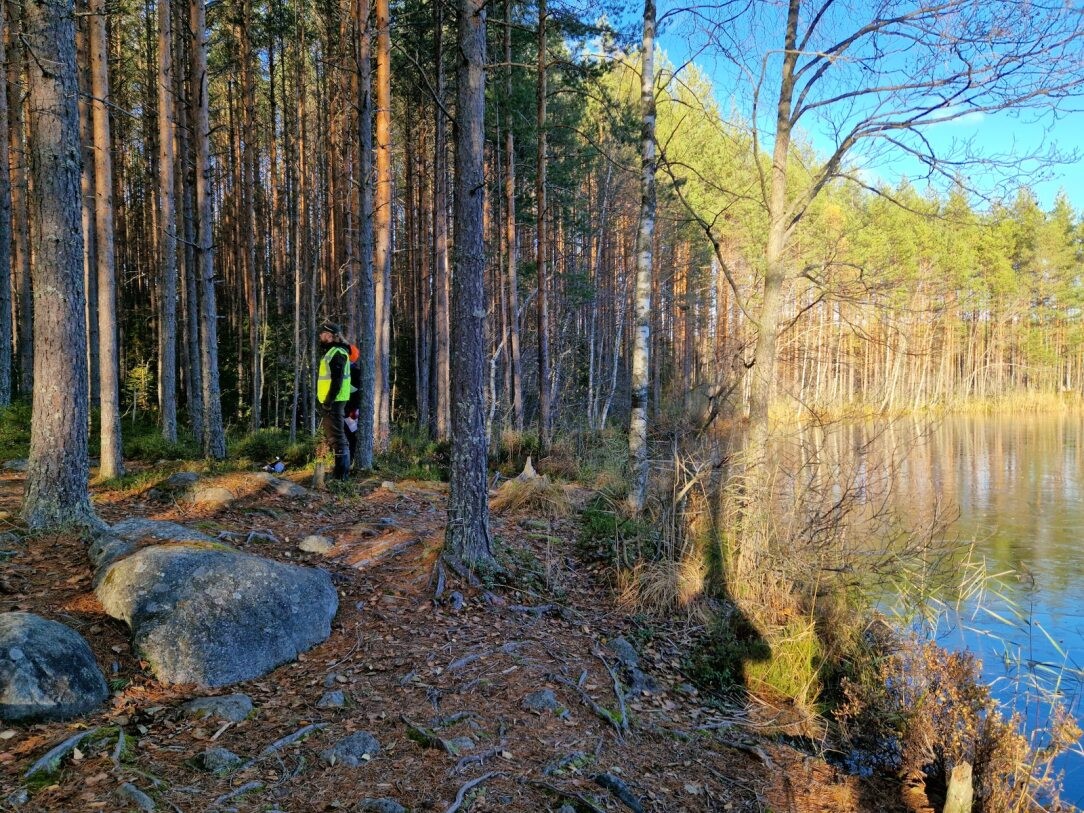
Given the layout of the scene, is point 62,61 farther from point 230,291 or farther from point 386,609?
point 230,291

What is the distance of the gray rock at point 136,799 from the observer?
267cm

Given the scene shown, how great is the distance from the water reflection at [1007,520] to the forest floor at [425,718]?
2425mm

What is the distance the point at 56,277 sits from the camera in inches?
209

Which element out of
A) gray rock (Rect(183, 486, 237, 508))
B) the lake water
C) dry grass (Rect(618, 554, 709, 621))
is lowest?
the lake water

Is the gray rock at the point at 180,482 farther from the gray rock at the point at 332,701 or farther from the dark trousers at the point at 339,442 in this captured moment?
the gray rock at the point at 332,701

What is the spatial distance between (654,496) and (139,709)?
612 cm

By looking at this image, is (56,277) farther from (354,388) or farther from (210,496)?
(354,388)

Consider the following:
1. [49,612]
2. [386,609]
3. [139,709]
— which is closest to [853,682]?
[386,609]

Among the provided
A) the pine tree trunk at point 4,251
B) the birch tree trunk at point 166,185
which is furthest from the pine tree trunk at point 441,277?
the pine tree trunk at point 4,251

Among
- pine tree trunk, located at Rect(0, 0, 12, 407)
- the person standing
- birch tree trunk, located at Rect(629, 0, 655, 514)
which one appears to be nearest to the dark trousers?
the person standing

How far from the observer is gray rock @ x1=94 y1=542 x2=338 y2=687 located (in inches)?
152

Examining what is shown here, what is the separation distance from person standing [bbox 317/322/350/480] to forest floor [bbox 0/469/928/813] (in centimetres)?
240

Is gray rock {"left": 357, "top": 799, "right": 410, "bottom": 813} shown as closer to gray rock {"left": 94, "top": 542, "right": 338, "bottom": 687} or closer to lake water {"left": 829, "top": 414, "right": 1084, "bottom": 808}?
gray rock {"left": 94, "top": 542, "right": 338, "bottom": 687}

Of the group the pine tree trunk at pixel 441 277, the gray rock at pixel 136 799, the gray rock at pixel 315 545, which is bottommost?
the gray rock at pixel 136 799
